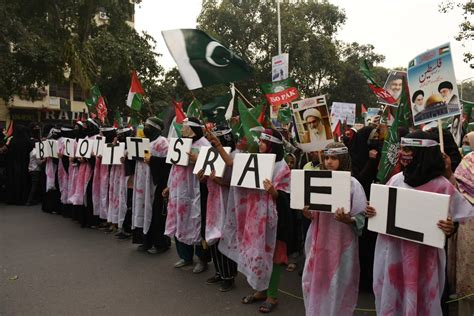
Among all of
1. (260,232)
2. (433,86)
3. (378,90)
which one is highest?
(378,90)

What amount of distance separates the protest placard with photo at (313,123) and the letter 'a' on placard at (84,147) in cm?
480

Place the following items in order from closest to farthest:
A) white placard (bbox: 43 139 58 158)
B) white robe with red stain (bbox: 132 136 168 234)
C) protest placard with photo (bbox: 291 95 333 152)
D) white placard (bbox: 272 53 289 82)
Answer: protest placard with photo (bbox: 291 95 333 152) → white robe with red stain (bbox: 132 136 168 234) → white placard (bbox: 43 139 58 158) → white placard (bbox: 272 53 289 82)

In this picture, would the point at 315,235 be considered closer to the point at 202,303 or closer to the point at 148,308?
the point at 202,303

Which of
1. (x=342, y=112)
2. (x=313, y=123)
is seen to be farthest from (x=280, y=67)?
(x=313, y=123)

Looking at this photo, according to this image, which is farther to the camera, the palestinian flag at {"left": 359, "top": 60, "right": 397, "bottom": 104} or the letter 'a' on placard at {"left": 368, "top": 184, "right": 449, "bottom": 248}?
the palestinian flag at {"left": 359, "top": 60, "right": 397, "bottom": 104}

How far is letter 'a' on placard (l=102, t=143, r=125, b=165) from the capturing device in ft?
23.5

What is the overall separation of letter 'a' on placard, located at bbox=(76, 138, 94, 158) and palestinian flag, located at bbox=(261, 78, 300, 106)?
3407mm

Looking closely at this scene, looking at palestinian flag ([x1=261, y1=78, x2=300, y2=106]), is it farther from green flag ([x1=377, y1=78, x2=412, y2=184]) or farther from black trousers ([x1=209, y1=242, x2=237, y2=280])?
black trousers ([x1=209, y1=242, x2=237, y2=280])

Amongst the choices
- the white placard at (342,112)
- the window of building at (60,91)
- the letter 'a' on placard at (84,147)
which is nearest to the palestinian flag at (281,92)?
the letter 'a' on placard at (84,147)

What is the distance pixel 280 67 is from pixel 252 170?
8.28 metres

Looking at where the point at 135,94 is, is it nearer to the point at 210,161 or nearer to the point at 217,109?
the point at 217,109

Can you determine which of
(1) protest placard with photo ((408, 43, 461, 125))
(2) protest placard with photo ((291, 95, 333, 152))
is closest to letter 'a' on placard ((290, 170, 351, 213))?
(2) protest placard with photo ((291, 95, 333, 152))

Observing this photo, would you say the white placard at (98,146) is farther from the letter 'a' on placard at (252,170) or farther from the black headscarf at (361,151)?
the black headscarf at (361,151)

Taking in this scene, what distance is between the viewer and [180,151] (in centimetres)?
565
